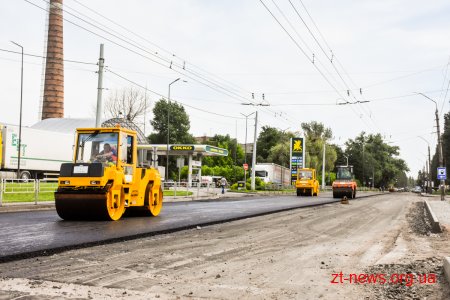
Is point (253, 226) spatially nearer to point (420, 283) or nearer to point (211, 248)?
point (211, 248)

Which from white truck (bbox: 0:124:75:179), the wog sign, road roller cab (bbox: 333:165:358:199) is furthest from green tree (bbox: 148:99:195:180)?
road roller cab (bbox: 333:165:358:199)

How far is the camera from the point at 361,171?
372 ft

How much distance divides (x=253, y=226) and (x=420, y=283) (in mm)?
7010

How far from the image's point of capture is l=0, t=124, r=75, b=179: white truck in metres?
35.1

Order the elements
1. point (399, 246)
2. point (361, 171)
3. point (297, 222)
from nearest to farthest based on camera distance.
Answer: point (399, 246) → point (297, 222) → point (361, 171)

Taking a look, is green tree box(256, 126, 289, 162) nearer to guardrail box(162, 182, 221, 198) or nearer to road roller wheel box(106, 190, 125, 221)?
guardrail box(162, 182, 221, 198)

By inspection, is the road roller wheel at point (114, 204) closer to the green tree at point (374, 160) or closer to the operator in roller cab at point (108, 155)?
the operator in roller cab at point (108, 155)

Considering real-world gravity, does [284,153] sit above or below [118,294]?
above

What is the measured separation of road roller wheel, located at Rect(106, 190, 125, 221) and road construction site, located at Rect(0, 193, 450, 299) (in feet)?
2.65

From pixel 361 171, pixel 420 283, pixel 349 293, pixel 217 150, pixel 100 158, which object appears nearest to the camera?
pixel 349 293

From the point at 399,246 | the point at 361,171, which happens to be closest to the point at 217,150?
the point at 399,246

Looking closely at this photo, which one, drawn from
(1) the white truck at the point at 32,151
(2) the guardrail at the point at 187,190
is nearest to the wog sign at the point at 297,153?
(2) the guardrail at the point at 187,190

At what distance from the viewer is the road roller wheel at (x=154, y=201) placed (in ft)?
47.4

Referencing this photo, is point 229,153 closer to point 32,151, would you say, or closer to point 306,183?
point 306,183
